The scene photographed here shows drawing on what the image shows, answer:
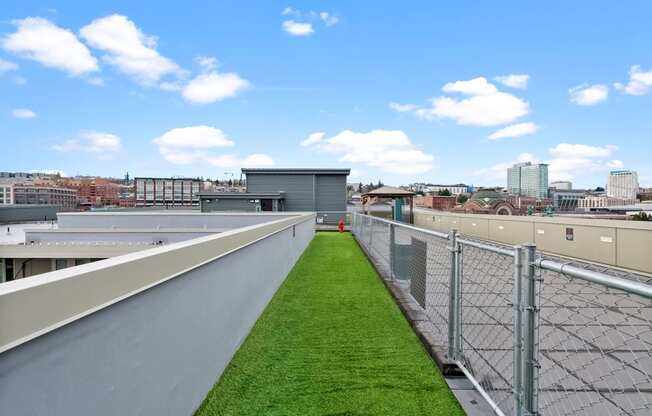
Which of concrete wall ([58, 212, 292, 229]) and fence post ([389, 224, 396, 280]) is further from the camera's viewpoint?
concrete wall ([58, 212, 292, 229])

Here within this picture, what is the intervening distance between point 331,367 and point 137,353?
78.3 inches

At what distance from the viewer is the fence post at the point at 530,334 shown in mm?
2012

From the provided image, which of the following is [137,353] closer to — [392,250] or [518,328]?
[518,328]

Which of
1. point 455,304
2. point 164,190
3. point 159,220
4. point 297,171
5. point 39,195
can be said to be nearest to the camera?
point 455,304

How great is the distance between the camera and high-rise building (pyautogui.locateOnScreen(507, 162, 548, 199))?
10738 centimetres

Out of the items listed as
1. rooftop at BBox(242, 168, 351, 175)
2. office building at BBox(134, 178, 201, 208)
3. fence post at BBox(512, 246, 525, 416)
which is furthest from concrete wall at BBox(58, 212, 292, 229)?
office building at BBox(134, 178, 201, 208)

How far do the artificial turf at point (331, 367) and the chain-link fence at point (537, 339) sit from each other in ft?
1.31

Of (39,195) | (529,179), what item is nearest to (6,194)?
(39,195)

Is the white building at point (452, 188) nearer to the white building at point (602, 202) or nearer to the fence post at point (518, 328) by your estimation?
the white building at point (602, 202)

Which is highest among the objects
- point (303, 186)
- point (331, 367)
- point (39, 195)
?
point (39, 195)

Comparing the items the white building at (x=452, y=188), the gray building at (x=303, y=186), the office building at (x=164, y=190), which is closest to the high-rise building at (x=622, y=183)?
the white building at (x=452, y=188)

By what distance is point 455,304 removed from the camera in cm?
325

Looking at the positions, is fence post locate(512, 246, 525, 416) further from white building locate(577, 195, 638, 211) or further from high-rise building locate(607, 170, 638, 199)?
high-rise building locate(607, 170, 638, 199)

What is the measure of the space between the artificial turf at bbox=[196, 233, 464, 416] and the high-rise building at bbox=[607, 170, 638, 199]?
126 metres
